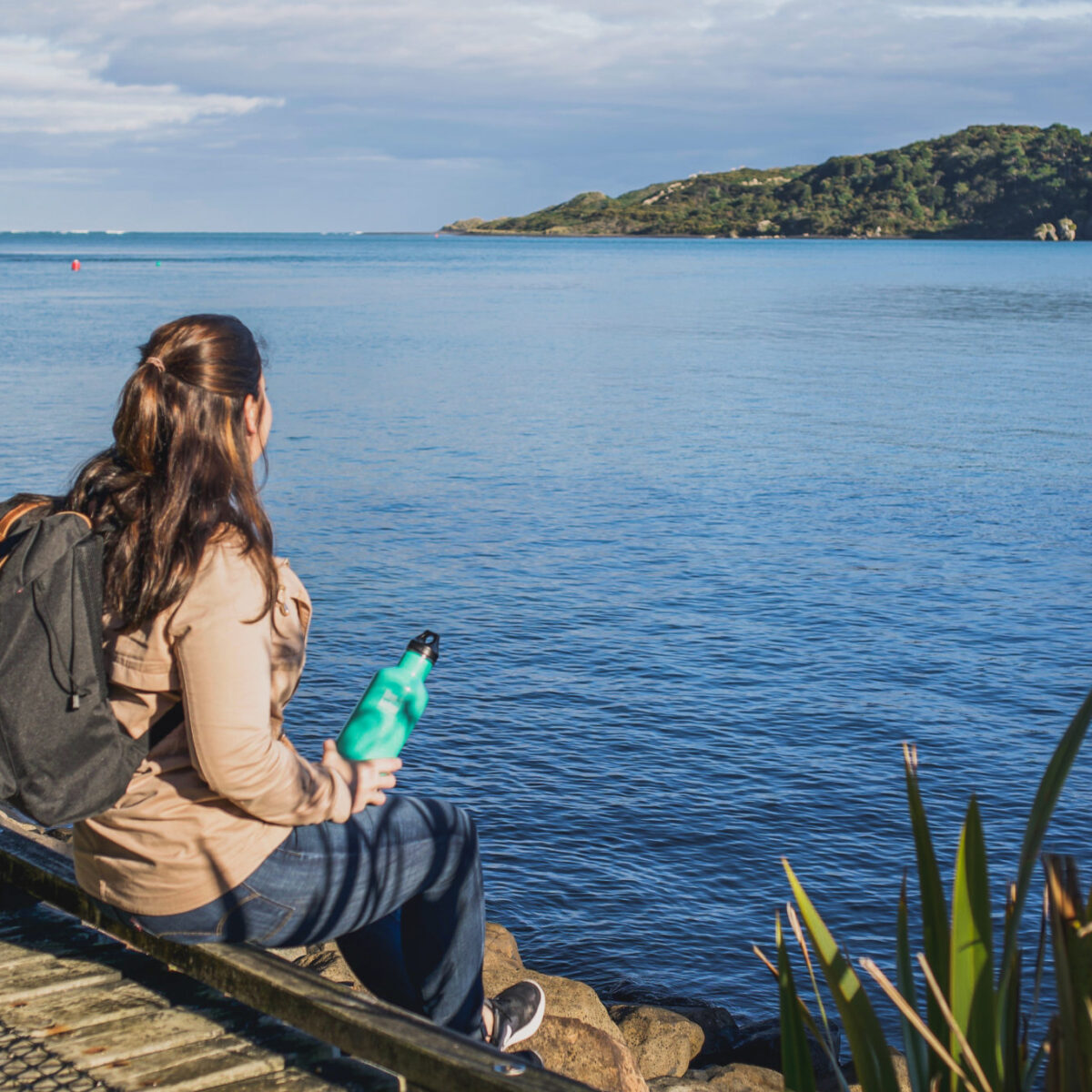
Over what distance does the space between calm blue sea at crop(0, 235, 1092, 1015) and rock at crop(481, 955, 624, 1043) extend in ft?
4.33

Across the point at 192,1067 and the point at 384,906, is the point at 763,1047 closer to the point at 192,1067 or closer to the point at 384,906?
the point at 384,906

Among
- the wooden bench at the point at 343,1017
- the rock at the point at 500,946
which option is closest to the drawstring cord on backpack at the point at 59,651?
the wooden bench at the point at 343,1017

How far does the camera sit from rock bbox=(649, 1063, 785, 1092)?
527 cm

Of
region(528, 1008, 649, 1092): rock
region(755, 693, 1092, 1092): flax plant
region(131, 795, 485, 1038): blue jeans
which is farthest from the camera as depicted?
region(528, 1008, 649, 1092): rock

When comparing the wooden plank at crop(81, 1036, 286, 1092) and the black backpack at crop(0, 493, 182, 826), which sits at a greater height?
the black backpack at crop(0, 493, 182, 826)

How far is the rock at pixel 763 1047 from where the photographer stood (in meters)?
6.17

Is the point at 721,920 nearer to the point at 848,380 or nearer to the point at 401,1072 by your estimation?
the point at 401,1072

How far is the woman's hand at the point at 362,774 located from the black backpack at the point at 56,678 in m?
0.52

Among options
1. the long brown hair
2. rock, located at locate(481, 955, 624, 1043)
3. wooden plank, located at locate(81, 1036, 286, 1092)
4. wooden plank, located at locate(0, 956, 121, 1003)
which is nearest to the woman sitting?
the long brown hair

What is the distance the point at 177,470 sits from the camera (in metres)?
2.85

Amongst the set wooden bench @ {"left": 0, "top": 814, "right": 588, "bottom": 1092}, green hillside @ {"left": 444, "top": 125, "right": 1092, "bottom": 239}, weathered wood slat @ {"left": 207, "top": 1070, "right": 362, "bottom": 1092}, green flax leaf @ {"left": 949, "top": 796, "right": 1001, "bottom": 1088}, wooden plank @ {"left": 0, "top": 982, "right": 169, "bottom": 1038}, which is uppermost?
green hillside @ {"left": 444, "top": 125, "right": 1092, "bottom": 239}

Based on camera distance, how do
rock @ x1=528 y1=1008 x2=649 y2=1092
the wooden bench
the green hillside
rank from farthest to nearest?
1. the green hillside
2. rock @ x1=528 y1=1008 x2=649 y2=1092
3. the wooden bench

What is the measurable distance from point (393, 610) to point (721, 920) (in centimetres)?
640

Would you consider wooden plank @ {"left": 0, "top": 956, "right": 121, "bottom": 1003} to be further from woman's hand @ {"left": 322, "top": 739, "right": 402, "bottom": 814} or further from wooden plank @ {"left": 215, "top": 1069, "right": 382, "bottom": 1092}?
woman's hand @ {"left": 322, "top": 739, "right": 402, "bottom": 814}
